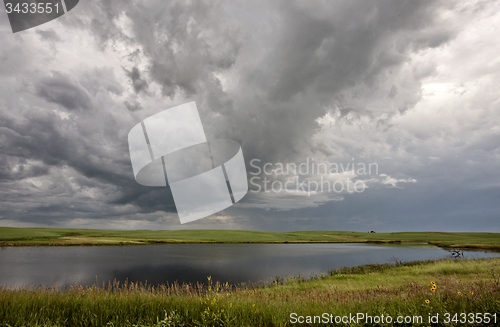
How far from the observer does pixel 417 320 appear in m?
6.43

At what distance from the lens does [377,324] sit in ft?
21.8

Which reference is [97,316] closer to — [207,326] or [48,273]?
[207,326]

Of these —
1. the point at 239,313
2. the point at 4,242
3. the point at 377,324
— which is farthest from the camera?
the point at 4,242

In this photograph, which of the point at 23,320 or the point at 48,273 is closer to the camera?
the point at 23,320

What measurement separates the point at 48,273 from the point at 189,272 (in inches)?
695

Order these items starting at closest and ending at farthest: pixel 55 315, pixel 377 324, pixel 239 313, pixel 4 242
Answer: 1. pixel 377 324
2. pixel 239 313
3. pixel 55 315
4. pixel 4 242

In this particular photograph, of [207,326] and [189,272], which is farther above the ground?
[207,326]

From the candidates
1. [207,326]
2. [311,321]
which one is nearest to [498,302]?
[311,321]

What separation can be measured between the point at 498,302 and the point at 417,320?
2.05 metres

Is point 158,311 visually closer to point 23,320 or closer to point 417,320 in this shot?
point 23,320

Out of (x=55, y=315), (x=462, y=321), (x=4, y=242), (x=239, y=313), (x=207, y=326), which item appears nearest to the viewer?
(x=462, y=321)

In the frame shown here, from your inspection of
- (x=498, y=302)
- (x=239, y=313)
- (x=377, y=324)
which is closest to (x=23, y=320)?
(x=239, y=313)

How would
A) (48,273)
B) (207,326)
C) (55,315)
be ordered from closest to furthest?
(207,326) < (55,315) < (48,273)

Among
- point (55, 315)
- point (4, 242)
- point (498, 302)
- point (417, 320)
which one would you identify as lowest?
point (4, 242)
